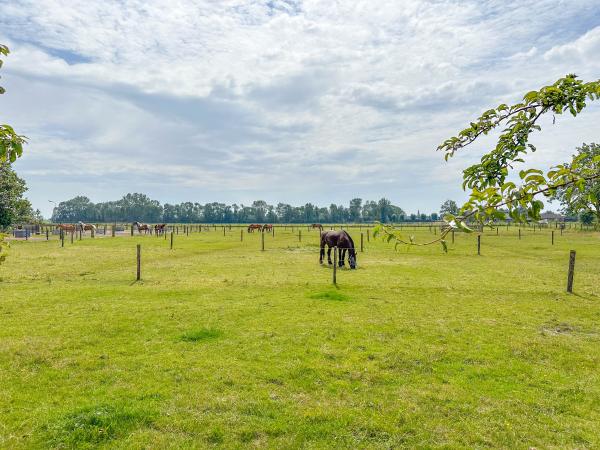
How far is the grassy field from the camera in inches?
207

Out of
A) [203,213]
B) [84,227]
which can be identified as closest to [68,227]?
[84,227]

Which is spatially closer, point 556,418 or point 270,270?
point 556,418

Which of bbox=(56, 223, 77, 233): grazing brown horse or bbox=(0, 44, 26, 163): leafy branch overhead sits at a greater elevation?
bbox=(0, 44, 26, 163): leafy branch overhead

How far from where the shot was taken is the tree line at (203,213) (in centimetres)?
18562

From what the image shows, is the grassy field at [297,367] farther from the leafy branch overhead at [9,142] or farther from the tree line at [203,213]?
the tree line at [203,213]

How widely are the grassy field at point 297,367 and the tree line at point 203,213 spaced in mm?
171857

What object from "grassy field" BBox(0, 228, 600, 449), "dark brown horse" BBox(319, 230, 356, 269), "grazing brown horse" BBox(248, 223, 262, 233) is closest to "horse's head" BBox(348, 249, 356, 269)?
"dark brown horse" BBox(319, 230, 356, 269)

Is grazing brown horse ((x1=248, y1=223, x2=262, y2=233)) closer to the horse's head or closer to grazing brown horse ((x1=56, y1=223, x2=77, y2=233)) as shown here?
grazing brown horse ((x1=56, y1=223, x2=77, y2=233))

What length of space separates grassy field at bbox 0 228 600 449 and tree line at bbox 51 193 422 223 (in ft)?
564

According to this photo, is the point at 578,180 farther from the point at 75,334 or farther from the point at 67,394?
the point at 75,334

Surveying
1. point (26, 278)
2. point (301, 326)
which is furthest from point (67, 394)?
point (26, 278)

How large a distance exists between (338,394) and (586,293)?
45.6ft

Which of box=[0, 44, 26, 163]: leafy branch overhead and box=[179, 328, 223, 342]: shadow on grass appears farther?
box=[179, 328, 223, 342]: shadow on grass

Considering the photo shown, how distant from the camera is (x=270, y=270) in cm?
2067
